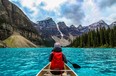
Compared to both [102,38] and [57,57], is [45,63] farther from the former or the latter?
[102,38]

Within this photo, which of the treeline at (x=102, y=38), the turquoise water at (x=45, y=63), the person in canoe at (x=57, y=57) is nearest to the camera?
the person in canoe at (x=57, y=57)

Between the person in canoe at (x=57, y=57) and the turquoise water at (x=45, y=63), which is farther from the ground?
the person in canoe at (x=57, y=57)

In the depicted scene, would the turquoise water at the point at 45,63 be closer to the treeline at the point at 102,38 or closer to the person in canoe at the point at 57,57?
the person in canoe at the point at 57,57

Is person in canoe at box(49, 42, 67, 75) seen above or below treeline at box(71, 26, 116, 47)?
below

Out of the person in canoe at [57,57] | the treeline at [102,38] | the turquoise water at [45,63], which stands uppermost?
the treeline at [102,38]

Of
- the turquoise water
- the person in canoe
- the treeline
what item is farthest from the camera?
the treeline

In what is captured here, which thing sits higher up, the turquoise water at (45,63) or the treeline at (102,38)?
the treeline at (102,38)

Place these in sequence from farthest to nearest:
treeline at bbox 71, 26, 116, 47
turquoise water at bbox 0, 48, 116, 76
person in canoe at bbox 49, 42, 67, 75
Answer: treeline at bbox 71, 26, 116, 47 < turquoise water at bbox 0, 48, 116, 76 < person in canoe at bbox 49, 42, 67, 75

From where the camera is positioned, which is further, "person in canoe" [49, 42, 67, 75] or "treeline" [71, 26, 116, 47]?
"treeline" [71, 26, 116, 47]

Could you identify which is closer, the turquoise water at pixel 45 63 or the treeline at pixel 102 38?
the turquoise water at pixel 45 63

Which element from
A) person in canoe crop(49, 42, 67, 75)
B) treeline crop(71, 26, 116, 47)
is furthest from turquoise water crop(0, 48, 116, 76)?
treeline crop(71, 26, 116, 47)

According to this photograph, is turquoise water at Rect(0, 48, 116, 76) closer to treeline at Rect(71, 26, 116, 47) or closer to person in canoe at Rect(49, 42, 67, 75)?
person in canoe at Rect(49, 42, 67, 75)

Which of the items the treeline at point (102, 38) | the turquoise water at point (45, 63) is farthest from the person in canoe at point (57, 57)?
the treeline at point (102, 38)

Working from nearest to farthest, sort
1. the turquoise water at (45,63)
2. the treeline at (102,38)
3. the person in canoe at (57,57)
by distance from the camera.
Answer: the person in canoe at (57,57) < the turquoise water at (45,63) < the treeline at (102,38)
